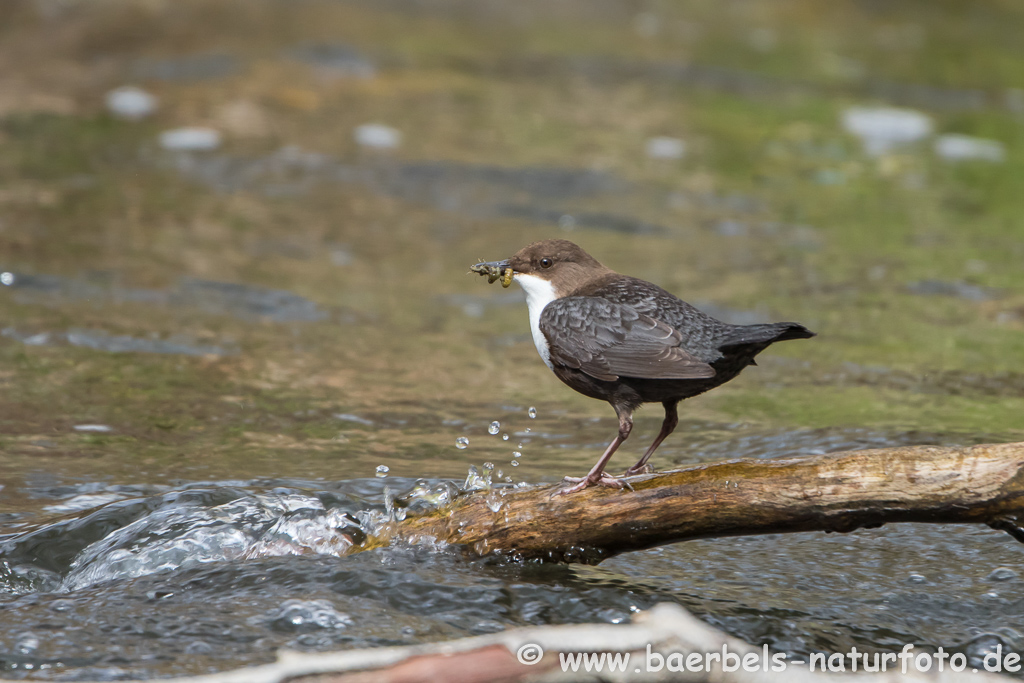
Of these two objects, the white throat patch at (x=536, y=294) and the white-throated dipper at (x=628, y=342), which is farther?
the white throat patch at (x=536, y=294)

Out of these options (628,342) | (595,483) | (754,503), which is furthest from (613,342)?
(754,503)

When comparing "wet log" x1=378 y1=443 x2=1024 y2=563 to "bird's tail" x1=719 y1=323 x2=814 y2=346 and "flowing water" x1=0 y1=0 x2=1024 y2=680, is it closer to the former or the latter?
"flowing water" x1=0 y1=0 x2=1024 y2=680

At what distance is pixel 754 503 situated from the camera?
128 inches

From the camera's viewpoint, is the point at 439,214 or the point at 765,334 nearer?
the point at 765,334

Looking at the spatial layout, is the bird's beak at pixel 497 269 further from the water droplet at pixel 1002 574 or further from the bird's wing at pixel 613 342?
the water droplet at pixel 1002 574

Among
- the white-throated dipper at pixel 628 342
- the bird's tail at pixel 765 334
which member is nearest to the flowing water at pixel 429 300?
the white-throated dipper at pixel 628 342

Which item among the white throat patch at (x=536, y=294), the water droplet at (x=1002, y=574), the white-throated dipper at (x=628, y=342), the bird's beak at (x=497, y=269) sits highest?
the bird's beak at (x=497, y=269)

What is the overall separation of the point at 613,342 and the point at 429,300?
3.68 m

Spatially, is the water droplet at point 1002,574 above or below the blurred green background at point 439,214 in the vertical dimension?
below

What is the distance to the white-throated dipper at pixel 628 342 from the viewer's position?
3.54 metres

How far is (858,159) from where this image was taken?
34.9 feet

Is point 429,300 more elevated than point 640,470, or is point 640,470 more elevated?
point 429,300

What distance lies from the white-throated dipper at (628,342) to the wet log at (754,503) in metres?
0.15

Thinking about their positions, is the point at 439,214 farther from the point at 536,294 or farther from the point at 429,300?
the point at 536,294
